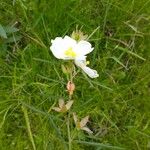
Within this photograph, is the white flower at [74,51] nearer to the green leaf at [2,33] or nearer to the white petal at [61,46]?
the white petal at [61,46]

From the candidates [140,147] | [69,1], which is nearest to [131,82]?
[140,147]

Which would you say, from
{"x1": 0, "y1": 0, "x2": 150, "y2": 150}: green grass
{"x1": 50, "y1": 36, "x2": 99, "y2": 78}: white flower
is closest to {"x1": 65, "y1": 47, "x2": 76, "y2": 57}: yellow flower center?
{"x1": 50, "y1": 36, "x2": 99, "y2": 78}: white flower

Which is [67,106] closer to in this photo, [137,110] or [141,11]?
[137,110]

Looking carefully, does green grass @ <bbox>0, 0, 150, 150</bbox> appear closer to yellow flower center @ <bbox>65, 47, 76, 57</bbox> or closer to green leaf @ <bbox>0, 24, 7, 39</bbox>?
green leaf @ <bbox>0, 24, 7, 39</bbox>

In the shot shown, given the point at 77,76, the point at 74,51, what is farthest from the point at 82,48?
the point at 77,76

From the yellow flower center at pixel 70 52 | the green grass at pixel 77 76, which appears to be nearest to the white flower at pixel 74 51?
the yellow flower center at pixel 70 52
